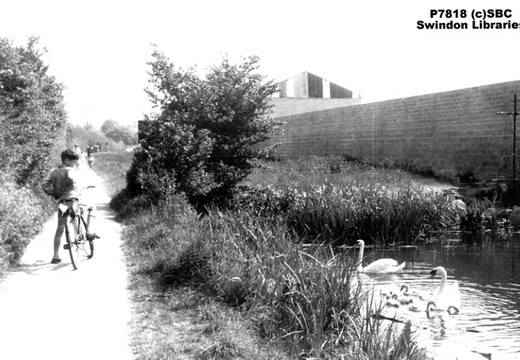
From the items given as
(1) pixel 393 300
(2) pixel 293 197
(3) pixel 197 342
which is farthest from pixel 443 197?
(3) pixel 197 342

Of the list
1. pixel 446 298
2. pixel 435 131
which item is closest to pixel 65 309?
pixel 446 298

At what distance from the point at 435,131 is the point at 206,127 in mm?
10237

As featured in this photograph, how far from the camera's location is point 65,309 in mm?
6930

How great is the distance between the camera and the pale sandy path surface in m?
5.65

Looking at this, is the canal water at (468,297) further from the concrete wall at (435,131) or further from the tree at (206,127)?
the concrete wall at (435,131)

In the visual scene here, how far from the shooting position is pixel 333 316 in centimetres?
661

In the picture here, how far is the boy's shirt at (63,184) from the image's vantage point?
9586 millimetres

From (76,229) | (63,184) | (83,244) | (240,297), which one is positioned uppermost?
(63,184)

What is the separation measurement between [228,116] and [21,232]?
7595mm

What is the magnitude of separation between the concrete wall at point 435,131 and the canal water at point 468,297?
5.88 meters

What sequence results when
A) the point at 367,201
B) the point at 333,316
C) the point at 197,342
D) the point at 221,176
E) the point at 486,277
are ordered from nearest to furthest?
the point at 197,342, the point at 333,316, the point at 486,277, the point at 367,201, the point at 221,176

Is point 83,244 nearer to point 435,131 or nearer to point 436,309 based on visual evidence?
point 436,309

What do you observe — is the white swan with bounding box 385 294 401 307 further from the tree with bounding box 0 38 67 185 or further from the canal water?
the tree with bounding box 0 38 67 185

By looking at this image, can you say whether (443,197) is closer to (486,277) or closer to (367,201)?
(367,201)
